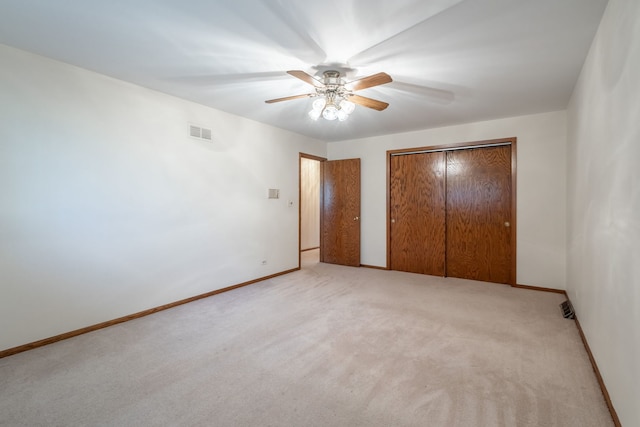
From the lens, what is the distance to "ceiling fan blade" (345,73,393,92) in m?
2.28

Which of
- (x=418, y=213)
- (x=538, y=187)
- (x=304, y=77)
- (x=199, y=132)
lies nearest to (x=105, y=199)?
(x=199, y=132)

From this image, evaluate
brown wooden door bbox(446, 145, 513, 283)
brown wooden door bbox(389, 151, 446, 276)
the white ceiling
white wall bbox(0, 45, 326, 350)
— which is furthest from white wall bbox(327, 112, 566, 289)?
white wall bbox(0, 45, 326, 350)

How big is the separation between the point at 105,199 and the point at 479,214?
15.8 ft

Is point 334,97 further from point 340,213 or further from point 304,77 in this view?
point 340,213

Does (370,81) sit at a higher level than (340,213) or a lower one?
higher

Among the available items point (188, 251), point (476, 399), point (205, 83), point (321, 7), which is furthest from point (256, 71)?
point (476, 399)

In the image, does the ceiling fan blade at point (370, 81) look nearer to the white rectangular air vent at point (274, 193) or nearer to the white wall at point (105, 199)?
the white wall at point (105, 199)

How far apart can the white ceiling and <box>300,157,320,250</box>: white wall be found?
4137 millimetres

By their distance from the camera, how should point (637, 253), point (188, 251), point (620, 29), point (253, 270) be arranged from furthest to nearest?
point (253, 270)
point (188, 251)
point (620, 29)
point (637, 253)

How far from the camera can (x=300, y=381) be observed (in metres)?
1.99

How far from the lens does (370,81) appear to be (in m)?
2.42

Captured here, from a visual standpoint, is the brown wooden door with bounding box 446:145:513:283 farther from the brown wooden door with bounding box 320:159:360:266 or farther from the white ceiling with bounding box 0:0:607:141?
the brown wooden door with bounding box 320:159:360:266

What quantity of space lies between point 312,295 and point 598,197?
2962 millimetres

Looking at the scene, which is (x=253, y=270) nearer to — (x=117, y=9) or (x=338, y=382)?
(x=338, y=382)
